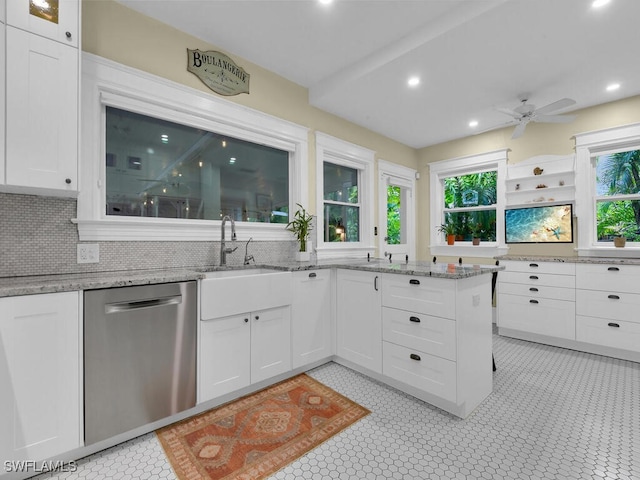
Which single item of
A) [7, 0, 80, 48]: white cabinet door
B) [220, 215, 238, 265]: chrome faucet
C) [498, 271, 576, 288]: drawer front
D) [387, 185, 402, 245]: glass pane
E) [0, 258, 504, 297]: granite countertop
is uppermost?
[7, 0, 80, 48]: white cabinet door

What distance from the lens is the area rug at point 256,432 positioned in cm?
155

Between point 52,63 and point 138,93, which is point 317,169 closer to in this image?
point 138,93

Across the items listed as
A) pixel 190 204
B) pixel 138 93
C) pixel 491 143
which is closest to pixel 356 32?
pixel 138 93

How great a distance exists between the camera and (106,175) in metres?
2.23

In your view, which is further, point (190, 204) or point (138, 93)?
point (190, 204)

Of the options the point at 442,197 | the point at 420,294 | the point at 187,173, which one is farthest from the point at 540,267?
the point at 187,173

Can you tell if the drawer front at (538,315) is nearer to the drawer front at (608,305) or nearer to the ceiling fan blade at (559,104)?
the drawer front at (608,305)

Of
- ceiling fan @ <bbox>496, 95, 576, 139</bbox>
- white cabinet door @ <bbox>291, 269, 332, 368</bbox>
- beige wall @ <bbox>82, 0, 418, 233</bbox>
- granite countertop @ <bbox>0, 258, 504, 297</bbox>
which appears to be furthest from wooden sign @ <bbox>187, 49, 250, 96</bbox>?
ceiling fan @ <bbox>496, 95, 576, 139</bbox>

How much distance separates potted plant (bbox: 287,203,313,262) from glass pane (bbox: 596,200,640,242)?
145 inches

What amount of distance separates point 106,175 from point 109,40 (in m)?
0.99

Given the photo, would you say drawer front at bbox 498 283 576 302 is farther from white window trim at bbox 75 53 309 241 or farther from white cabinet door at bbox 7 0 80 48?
white cabinet door at bbox 7 0 80 48

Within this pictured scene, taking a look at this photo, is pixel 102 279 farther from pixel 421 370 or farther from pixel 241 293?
pixel 421 370

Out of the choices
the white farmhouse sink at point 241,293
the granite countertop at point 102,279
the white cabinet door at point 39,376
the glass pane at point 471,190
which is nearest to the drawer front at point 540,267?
the glass pane at point 471,190

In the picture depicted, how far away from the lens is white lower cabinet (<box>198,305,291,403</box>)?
6.59ft
